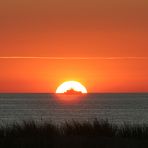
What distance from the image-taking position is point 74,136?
17.5 metres

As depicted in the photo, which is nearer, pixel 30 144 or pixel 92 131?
pixel 30 144

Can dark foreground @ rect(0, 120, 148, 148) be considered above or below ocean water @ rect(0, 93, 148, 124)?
below

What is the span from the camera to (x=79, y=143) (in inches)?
645

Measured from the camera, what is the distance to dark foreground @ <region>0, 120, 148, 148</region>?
1617 cm

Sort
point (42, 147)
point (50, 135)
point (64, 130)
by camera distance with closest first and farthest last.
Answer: point (42, 147)
point (50, 135)
point (64, 130)

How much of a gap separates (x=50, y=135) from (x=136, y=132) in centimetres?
286

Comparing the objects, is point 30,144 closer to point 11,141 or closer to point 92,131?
point 11,141

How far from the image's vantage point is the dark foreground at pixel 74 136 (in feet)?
53.1

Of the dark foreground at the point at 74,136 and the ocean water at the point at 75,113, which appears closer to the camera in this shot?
the dark foreground at the point at 74,136

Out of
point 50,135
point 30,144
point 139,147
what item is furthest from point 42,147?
point 139,147

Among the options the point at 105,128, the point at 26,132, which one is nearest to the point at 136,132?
the point at 105,128

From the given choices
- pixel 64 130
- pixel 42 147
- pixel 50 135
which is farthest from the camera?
pixel 64 130

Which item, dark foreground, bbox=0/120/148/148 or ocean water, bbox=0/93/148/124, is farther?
ocean water, bbox=0/93/148/124

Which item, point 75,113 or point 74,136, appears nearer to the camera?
point 74,136
